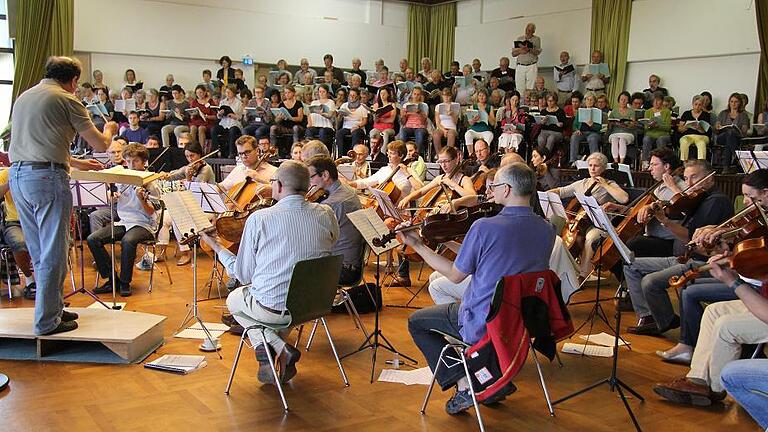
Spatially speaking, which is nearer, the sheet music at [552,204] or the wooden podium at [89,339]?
the wooden podium at [89,339]

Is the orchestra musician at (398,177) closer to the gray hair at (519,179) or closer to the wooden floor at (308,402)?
the wooden floor at (308,402)

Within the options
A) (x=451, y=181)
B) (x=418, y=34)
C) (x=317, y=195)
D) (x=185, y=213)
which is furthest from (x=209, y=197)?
(x=418, y=34)

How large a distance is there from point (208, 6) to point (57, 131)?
1180cm

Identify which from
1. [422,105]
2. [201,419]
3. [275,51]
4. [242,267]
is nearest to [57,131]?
[242,267]

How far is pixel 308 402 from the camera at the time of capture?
12.5 ft

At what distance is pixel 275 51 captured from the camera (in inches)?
625

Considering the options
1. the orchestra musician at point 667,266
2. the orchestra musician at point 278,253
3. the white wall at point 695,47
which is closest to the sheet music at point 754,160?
the orchestra musician at point 667,266

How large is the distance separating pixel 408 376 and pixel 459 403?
626 mm

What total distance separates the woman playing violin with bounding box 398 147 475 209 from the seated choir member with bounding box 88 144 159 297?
2231mm

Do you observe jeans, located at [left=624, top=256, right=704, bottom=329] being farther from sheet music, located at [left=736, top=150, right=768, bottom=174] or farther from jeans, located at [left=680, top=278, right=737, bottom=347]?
sheet music, located at [left=736, top=150, right=768, bottom=174]

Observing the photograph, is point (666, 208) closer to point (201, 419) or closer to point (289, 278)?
point (289, 278)

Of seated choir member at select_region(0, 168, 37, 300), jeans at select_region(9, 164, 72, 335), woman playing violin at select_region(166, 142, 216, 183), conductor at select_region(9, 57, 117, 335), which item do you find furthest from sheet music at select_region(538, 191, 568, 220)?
seated choir member at select_region(0, 168, 37, 300)

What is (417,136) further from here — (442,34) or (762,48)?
(442,34)

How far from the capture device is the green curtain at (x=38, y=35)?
13633 mm
